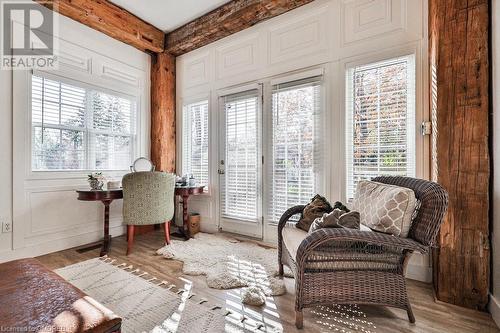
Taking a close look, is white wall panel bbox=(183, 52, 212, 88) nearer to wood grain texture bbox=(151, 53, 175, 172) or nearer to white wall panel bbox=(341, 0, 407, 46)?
wood grain texture bbox=(151, 53, 175, 172)

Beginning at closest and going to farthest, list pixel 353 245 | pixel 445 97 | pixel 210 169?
1. pixel 353 245
2. pixel 445 97
3. pixel 210 169

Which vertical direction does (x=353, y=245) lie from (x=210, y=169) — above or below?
below

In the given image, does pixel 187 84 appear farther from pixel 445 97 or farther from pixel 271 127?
pixel 445 97

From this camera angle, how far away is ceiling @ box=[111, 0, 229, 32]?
3211mm

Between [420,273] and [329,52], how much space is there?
7.67ft

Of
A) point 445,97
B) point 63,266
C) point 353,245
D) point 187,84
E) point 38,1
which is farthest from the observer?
point 187,84

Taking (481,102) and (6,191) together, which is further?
(6,191)

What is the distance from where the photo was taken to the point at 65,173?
3.08m

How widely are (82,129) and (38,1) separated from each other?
147 centimetres

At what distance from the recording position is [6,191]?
8.55 ft

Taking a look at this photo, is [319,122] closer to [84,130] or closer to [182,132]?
[182,132]

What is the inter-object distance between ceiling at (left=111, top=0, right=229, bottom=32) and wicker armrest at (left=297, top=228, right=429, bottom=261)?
10.5 feet

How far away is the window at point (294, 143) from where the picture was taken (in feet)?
9.18

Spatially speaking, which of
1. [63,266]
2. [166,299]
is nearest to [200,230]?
[63,266]
